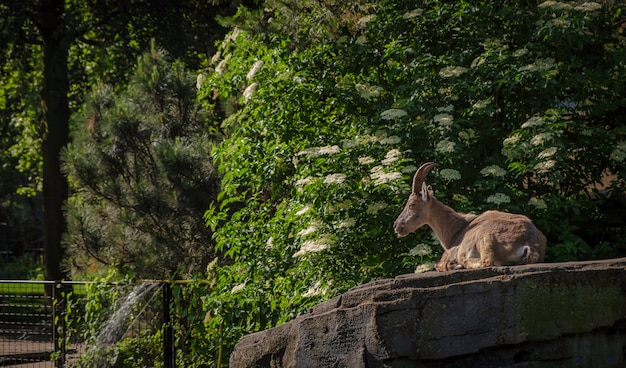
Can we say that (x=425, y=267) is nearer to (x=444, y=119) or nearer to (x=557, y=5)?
(x=444, y=119)

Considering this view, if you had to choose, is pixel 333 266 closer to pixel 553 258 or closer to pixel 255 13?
pixel 553 258

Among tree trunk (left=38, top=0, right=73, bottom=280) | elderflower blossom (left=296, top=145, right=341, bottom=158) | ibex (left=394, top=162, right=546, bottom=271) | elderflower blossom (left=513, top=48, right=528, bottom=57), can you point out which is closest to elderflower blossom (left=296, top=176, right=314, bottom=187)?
elderflower blossom (left=296, top=145, right=341, bottom=158)

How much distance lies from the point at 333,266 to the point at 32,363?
5989 mm

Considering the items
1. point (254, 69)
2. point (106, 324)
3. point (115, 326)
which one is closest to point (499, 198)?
point (254, 69)

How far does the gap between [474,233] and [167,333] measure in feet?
19.7

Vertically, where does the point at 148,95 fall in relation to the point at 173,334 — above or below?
above

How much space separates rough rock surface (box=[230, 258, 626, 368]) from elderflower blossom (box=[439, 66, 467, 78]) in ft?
10.4

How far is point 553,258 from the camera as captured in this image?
9758mm

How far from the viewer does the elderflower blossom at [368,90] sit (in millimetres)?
10195

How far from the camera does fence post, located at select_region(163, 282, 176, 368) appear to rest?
40.8 feet

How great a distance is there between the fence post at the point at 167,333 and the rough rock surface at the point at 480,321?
542 centimetres

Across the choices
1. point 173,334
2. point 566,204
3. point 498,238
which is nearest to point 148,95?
point 173,334

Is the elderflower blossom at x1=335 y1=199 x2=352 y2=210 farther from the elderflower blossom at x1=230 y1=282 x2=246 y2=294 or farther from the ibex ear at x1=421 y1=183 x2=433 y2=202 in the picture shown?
the elderflower blossom at x1=230 y1=282 x2=246 y2=294

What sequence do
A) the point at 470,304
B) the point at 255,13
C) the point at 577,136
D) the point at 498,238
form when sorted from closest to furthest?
the point at 470,304
the point at 498,238
the point at 577,136
the point at 255,13
